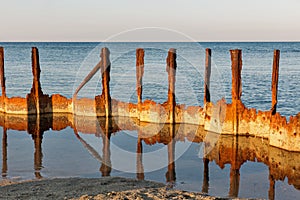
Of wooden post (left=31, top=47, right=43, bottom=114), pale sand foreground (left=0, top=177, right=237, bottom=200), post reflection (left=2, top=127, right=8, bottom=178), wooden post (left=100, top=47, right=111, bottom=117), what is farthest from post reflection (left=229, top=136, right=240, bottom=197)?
wooden post (left=31, top=47, right=43, bottom=114)

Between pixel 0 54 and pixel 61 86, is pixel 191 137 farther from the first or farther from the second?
pixel 61 86

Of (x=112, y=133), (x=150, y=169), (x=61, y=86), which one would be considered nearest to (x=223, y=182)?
(x=150, y=169)

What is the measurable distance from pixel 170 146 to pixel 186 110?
3.44 meters

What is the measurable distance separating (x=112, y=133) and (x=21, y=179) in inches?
280

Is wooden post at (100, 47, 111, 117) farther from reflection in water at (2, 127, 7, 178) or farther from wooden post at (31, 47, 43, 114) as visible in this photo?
reflection in water at (2, 127, 7, 178)

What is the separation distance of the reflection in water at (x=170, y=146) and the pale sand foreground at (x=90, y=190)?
0.98 metres

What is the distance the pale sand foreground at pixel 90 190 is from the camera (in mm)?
9570

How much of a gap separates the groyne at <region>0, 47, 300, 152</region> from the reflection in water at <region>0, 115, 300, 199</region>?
0.37 metres

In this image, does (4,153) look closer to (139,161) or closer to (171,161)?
(139,161)

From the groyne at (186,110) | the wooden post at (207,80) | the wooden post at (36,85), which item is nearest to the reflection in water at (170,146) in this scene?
the groyne at (186,110)

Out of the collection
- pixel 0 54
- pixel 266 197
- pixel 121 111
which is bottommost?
pixel 266 197

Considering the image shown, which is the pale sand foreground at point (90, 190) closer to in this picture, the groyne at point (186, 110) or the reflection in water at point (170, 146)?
the reflection in water at point (170, 146)

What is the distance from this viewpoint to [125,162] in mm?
13938

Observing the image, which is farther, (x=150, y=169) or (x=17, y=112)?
(x=17, y=112)
